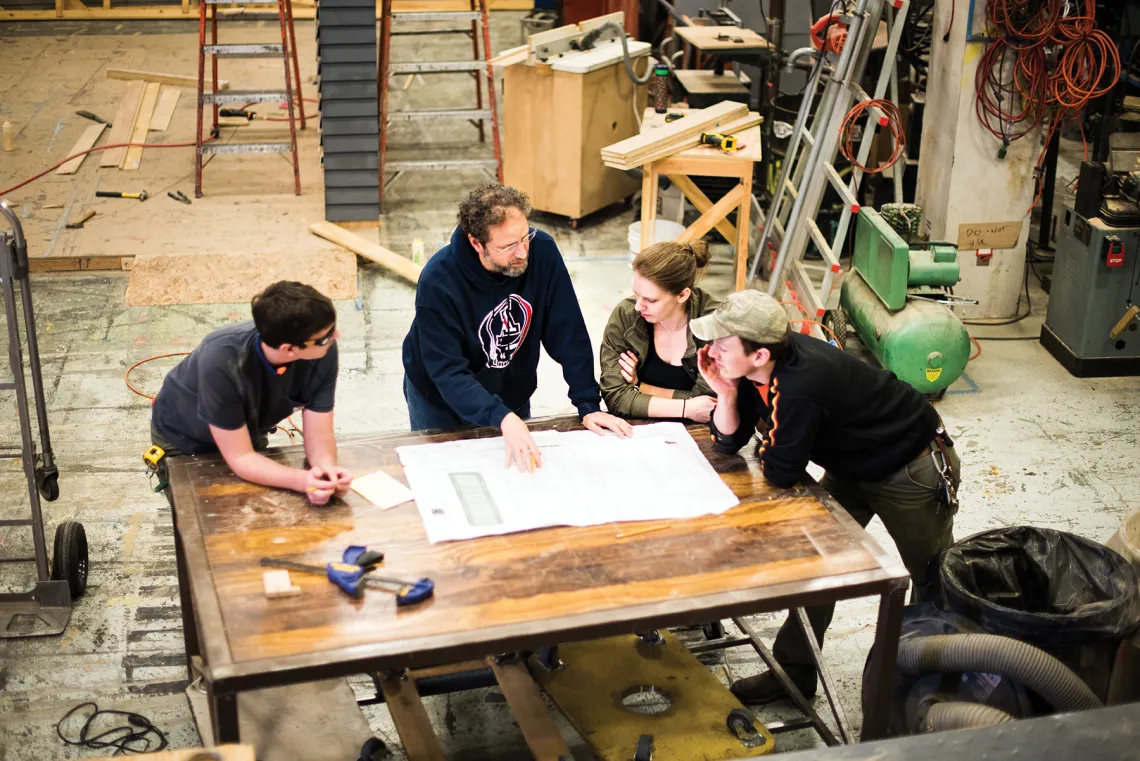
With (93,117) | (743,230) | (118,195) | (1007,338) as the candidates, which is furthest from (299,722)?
(93,117)

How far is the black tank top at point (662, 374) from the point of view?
3604mm

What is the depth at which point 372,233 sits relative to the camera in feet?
24.6

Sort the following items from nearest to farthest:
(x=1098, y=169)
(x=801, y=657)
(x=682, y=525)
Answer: (x=682, y=525)
(x=801, y=657)
(x=1098, y=169)

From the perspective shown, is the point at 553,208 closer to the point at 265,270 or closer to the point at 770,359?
the point at 265,270

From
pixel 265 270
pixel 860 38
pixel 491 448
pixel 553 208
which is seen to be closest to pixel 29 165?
pixel 265 270

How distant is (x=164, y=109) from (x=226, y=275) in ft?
12.4

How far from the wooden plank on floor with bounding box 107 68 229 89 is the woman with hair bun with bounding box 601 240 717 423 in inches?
307

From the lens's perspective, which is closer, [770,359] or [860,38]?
[770,359]

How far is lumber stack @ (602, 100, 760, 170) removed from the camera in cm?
604

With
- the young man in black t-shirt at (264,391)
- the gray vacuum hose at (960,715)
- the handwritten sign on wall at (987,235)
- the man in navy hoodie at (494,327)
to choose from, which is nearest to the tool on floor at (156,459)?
the young man in black t-shirt at (264,391)

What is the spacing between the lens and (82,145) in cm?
884

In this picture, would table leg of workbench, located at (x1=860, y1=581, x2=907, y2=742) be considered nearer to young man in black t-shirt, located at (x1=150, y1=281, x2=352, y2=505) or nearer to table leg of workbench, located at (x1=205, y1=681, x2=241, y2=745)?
young man in black t-shirt, located at (x1=150, y1=281, x2=352, y2=505)

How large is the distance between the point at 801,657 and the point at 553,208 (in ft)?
15.4

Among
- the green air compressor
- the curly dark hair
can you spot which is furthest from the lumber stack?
the curly dark hair
